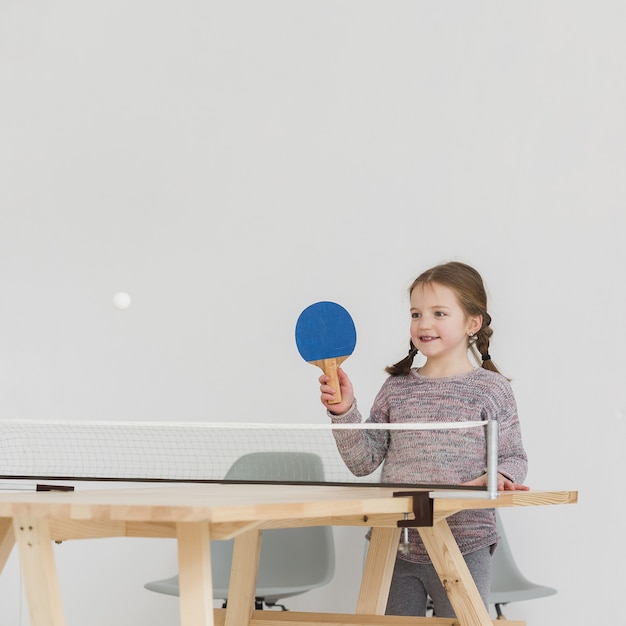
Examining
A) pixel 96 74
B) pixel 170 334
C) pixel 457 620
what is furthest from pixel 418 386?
pixel 96 74

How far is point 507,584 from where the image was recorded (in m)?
3.45

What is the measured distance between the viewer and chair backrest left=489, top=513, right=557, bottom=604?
331 centimetres

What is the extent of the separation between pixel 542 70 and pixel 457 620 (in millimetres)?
2406

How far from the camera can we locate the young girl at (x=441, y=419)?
110 inches

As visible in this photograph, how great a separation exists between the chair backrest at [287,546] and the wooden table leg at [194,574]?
6.12 feet

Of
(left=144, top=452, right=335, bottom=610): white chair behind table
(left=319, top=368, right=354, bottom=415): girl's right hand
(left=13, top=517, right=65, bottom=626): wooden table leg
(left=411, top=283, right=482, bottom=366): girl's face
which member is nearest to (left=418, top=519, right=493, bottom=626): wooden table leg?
(left=319, top=368, right=354, bottom=415): girl's right hand

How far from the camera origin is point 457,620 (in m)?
2.55

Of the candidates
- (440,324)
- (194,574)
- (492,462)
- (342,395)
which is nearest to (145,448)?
(342,395)

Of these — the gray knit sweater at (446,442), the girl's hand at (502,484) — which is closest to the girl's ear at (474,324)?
the gray knit sweater at (446,442)

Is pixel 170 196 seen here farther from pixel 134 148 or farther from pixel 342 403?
pixel 342 403

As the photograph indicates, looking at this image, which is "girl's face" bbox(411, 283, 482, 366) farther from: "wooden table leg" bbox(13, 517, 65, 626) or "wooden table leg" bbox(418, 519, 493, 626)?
"wooden table leg" bbox(13, 517, 65, 626)

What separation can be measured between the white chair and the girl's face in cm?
86

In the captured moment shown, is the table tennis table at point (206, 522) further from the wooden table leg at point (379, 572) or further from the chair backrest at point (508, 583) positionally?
the chair backrest at point (508, 583)

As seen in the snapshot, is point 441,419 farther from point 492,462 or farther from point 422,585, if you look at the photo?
point 492,462
